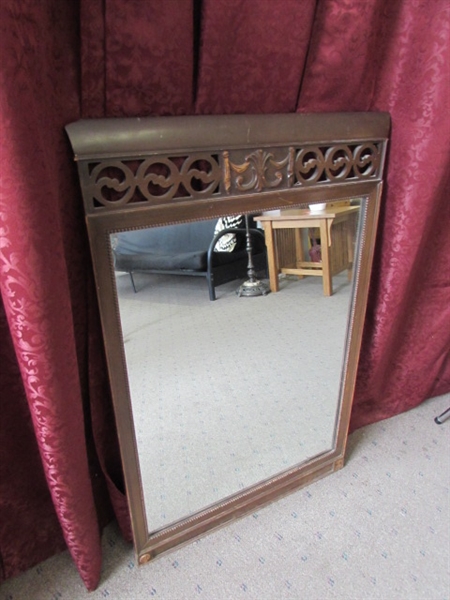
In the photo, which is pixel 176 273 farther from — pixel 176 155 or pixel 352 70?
pixel 352 70

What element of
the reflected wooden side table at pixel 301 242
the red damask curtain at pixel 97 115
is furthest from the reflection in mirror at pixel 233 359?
the red damask curtain at pixel 97 115

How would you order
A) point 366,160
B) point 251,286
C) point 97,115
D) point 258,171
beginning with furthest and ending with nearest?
1. point 251,286
2. point 366,160
3. point 258,171
4. point 97,115

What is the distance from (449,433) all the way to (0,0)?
1.62 meters

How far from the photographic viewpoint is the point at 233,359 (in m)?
1.18

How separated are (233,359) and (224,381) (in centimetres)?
7

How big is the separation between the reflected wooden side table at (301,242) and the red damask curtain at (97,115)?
0.13 meters

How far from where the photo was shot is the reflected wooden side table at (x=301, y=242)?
3.36ft

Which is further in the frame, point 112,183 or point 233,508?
point 233,508

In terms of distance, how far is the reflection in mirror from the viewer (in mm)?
979

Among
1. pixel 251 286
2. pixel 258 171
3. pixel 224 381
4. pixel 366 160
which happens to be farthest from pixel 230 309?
pixel 366 160

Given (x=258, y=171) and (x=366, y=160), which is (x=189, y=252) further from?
(x=366, y=160)

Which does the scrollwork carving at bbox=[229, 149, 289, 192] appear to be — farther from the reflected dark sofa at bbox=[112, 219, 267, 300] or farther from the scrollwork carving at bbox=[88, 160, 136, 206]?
the scrollwork carving at bbox=[88, 160, 136, 206]

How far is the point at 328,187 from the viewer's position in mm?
959

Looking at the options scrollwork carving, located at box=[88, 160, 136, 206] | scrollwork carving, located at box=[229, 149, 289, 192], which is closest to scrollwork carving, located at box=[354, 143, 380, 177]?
scrollwork carving, located at box=[229, 149, 289, 192]
